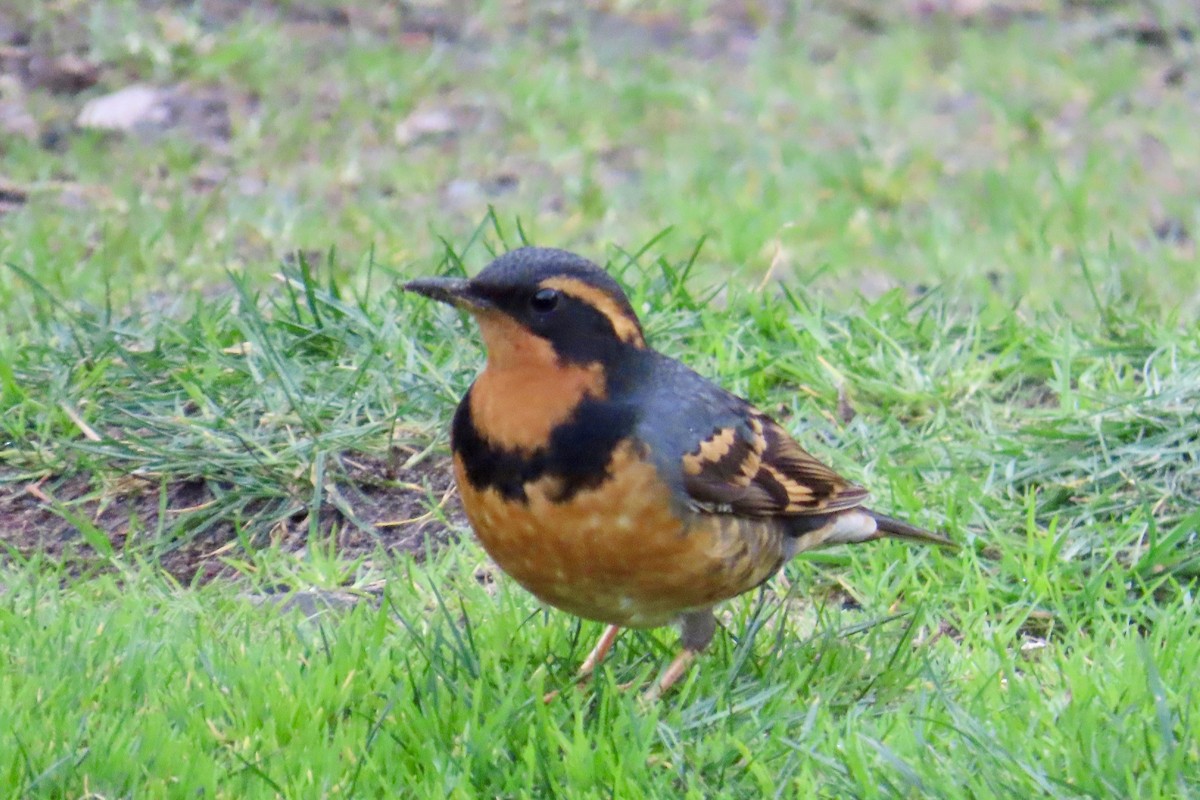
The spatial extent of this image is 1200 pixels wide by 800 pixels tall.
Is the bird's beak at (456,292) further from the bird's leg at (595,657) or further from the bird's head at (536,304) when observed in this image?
the bird's leg at (595,657)

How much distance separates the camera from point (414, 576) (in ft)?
17.0

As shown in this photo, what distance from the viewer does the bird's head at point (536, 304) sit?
4301mm

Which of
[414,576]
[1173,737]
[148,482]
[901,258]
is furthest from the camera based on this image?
[901,258]

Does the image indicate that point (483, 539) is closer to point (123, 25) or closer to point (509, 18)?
point (123, 25)

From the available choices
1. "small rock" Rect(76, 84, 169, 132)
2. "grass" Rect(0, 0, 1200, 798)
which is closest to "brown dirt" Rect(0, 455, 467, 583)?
"grass" Rect(0, 0, 1200, 798)

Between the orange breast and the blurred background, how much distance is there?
304 centimetres

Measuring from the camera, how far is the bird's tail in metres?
5.12

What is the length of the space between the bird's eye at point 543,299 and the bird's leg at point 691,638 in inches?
34.5

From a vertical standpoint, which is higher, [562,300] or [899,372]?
[562,300]

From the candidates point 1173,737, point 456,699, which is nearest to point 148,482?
point 456,699

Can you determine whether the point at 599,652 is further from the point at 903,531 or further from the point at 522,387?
the point at 903,531

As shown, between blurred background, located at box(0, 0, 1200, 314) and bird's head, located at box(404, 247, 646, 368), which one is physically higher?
bird's head, located at box(404, 247, 646, 368)

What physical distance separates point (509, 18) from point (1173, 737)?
26.1ft

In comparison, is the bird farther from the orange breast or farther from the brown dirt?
the brown dirt
